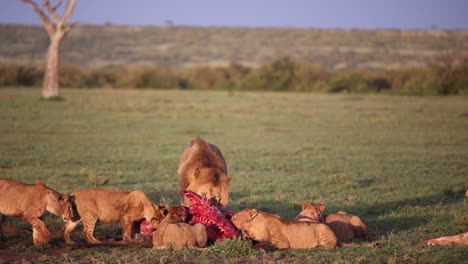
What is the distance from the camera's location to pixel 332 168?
14.1m

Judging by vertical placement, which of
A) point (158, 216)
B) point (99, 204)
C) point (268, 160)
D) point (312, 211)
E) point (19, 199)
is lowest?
point (268, 160)

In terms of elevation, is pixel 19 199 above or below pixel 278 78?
below

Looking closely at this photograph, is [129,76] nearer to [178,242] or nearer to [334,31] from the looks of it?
[178,242]

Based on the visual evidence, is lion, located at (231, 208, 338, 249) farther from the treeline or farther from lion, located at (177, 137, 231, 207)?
the treeline

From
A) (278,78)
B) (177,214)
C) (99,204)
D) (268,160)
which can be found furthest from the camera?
(278,78)

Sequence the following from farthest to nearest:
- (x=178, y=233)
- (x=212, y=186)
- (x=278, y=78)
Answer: (x=278, y=78)
(x=212, y=186)
(x=178, y=233)

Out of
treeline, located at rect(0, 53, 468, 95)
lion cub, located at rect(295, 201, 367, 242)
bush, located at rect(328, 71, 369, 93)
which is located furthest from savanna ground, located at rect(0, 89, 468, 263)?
bush, located at rect(328, 71, 369, 93)

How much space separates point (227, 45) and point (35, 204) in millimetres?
75042

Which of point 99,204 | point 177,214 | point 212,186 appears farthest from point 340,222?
point 99,204

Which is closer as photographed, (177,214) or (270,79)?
(177,214)

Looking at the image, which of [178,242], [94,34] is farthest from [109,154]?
[94,34]

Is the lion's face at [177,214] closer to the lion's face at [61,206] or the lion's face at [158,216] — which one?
the lion's face at [158,216]

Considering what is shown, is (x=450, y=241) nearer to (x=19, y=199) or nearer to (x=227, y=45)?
(x=19, y=199)

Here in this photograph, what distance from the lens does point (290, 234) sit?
7172 mm
